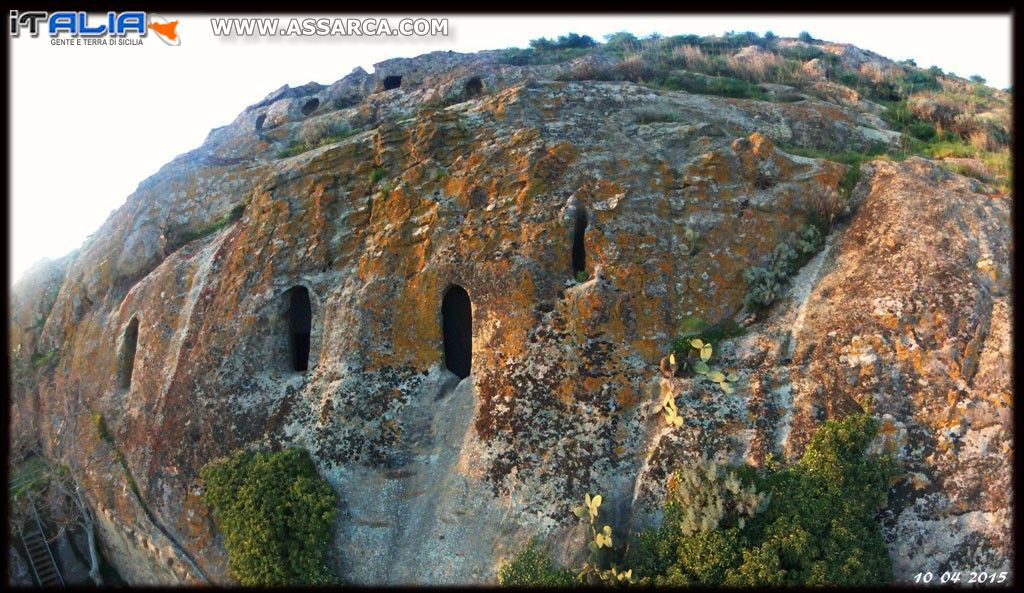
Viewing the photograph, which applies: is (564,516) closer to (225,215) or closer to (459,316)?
(459,316)

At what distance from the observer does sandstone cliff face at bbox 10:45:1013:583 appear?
1041 cm

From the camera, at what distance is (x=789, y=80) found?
66.0 feet

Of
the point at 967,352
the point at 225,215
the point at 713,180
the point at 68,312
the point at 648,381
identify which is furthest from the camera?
the point at 68,312

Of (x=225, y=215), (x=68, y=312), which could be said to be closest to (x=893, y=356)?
(x=225, y=215)

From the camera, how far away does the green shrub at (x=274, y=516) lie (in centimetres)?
1137

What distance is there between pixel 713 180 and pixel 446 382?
6.54 m

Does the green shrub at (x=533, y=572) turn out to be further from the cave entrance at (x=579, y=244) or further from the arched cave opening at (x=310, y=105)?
the arched cave opening at (x=310, y=105)

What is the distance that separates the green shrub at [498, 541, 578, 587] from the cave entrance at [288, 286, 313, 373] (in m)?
6.49

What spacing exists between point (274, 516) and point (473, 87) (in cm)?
1398

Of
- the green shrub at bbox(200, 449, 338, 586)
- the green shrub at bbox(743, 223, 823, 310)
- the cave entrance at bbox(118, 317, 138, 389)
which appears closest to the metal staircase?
the cave entrance at bbox(118, 317, 138, 389)

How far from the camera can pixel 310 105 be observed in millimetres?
23188

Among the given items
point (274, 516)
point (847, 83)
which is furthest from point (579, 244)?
point (847, 83)

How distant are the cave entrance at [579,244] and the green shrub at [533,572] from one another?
4.96m

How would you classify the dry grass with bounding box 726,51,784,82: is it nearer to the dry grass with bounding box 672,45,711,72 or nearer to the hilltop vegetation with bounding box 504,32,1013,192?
the hilltop vegetation with bounding box 504,32,1013,192
